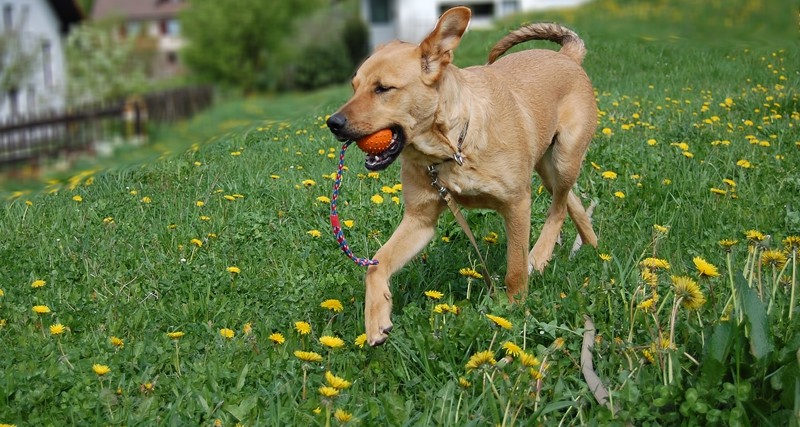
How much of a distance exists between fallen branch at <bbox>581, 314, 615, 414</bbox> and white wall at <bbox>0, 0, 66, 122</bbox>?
2299 millimetres

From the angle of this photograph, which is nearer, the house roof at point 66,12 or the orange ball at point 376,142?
the house roof at point 66,12

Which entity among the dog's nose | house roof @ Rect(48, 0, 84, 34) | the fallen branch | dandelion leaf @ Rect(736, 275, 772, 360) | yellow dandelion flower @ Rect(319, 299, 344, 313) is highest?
house roof @ Rect(48, 0, 84, 34)

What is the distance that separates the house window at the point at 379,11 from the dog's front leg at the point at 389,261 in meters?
2.45

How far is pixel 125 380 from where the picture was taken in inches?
111

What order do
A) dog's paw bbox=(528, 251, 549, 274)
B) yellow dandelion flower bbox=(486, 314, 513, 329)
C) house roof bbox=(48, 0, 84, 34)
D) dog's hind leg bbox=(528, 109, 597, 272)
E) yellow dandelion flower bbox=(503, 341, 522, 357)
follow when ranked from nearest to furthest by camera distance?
house roof bbox=(48, 0, 84, 34), yellow dandelion flower bbox=(503, 341, 522, 357), yellow dandelion flower bbox=(486, 314, 513, 329), dog's paw bbox=(528, 251, 549, 274), dog's hind leg bbox=(528, 109, 597, 272)

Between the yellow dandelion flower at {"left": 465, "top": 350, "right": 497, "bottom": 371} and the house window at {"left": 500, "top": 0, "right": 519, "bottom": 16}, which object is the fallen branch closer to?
the yellow dandelion flower at {"left": 465, "top": 350, "right": 497, "bottom": 371}

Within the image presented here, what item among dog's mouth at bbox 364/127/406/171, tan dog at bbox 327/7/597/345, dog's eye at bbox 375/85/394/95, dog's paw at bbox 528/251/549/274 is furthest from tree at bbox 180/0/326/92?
dog's paw at bbox 528/251/549/274

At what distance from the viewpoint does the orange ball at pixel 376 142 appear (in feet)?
10.8

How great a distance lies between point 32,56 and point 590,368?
2636 mm

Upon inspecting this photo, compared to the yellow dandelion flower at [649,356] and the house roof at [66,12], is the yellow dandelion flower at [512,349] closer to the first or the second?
the yellow dandelion flower at [649,356]

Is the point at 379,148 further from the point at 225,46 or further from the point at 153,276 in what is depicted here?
the point at 225,46

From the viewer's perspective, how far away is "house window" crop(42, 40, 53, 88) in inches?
18.5

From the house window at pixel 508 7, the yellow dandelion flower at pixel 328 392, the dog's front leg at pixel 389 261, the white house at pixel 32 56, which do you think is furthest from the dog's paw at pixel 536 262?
the white house at pixel 32 56

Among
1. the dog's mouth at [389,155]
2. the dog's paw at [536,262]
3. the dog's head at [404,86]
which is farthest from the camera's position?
the dog's paw at [536,262]
